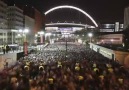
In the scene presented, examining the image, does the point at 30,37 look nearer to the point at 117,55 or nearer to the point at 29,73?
the point at 117,55

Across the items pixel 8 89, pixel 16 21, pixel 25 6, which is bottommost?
pixel 8 89

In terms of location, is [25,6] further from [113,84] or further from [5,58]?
[113,84]

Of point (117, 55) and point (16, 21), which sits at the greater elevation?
point (16, 21)

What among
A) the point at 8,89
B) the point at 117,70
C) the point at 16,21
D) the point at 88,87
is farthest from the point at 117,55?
the point at 16,21

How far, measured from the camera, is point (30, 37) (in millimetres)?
111562

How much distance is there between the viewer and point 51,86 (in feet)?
55.0

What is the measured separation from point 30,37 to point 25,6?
24.3 metres

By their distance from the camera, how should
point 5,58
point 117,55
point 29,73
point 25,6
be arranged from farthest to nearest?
1. point 25,6
2. point 117,55
3. point 5,58
4. point 29,73

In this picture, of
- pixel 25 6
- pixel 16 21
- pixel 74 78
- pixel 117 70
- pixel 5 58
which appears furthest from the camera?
pixel 25 6

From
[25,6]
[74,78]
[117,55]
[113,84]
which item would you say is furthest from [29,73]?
[25,6]

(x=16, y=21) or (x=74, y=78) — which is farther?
(x=16, y=21)

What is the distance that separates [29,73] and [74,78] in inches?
191

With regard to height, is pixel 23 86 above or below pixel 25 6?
below

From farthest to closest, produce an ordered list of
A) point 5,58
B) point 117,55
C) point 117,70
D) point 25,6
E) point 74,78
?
point 25,6, point 117,55, point 5,58, point 117,70, point 74,78
